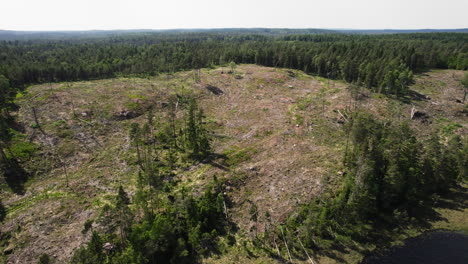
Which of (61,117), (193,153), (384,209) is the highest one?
(61,117)

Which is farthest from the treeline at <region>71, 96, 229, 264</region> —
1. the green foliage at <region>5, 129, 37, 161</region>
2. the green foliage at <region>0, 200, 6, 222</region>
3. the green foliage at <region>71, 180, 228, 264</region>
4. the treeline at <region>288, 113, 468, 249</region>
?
the green foliage at <region>5, 129, 37, 161</region>

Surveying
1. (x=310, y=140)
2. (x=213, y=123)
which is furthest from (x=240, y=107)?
(x=310, y=140)

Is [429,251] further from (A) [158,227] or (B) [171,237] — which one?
(A) [158,227]

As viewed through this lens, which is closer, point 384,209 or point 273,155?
point 384,209

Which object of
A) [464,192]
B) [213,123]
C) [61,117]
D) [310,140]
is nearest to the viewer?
[464,192]

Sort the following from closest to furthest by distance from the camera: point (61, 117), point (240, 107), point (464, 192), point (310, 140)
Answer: point (464, 192), point (310, 140), point (61, 117), point (240, 107)

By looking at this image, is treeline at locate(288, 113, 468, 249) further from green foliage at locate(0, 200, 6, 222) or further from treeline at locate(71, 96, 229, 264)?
green foliage at locate(0, 200, 6, 222)

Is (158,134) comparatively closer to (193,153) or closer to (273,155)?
(193,153)
